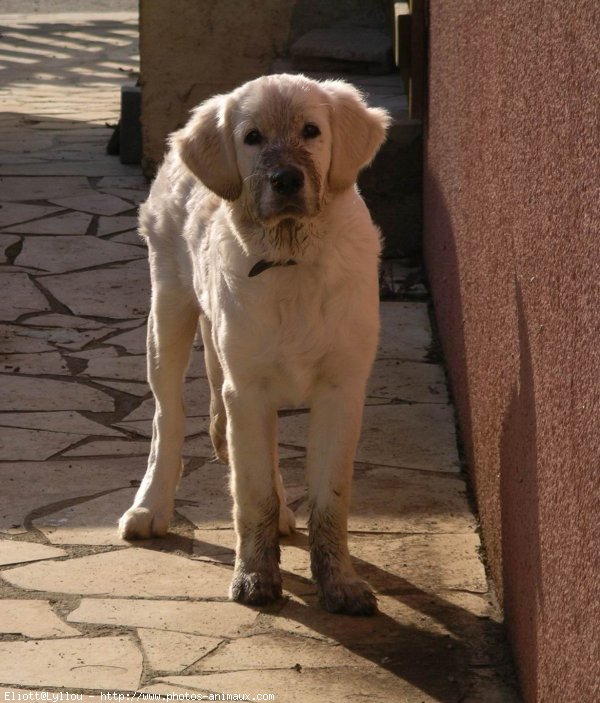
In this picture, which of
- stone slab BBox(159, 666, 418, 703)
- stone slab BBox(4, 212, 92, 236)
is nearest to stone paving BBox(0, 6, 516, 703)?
stone slab BBox(159, 666, 418, 703)

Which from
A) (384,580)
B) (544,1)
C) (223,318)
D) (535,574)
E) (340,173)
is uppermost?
(544,1)

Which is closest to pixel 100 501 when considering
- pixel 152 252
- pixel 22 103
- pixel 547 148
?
pixel 152 252

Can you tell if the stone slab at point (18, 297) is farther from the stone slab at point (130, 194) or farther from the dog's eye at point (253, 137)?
the dog's eye at point (253, 137)

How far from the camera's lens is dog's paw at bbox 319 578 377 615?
12.5 feet

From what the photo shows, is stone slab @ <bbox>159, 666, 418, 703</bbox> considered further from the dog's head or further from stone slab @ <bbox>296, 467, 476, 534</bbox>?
the dog's head

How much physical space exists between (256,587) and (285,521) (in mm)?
572

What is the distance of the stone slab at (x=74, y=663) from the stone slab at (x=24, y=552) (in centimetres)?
61

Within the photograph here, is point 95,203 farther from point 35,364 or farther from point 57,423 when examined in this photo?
point 57,423

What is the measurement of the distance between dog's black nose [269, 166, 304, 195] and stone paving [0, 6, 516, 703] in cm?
123

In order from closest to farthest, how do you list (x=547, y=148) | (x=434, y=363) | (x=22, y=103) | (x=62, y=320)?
(x=547, y=148), (x=434, y=363), (x=62, y=320), (x=22, y=103)

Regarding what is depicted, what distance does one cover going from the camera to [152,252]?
179 inches

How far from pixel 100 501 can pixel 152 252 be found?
3.02 feet

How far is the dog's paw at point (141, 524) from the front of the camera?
4.41 meters

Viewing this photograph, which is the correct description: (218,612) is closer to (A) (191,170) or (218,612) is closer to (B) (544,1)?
(A) (191,170)
